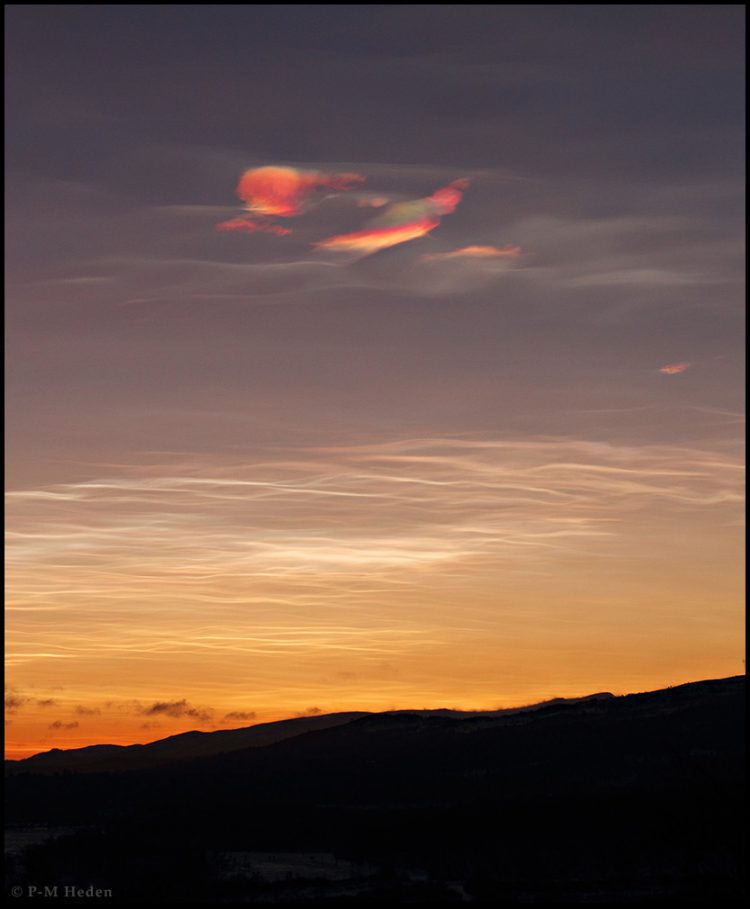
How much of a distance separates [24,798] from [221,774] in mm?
23787

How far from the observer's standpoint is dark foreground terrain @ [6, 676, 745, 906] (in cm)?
5759

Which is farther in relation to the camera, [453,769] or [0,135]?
[453,769]

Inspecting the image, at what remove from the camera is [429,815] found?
96625 mm

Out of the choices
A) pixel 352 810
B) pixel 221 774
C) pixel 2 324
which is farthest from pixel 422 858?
pixel 221 774

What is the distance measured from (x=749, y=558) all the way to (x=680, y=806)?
53.3 meters

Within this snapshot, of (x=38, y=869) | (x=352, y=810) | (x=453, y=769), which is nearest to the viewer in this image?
(x=38, y=869)

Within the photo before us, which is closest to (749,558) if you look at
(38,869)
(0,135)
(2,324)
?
(2,324)

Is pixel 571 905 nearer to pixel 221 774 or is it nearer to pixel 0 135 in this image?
pixel 0 135

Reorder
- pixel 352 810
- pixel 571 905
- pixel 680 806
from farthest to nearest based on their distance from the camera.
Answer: pixel 352 810 → pixel 680 806 → pixel 571 905

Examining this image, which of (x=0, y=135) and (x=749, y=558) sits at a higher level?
(x=0, y=135)

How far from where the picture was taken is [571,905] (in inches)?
2005

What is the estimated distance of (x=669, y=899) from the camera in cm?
5197

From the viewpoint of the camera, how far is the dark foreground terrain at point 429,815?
57.6 meters

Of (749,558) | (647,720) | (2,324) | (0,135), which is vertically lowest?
(647,720)
